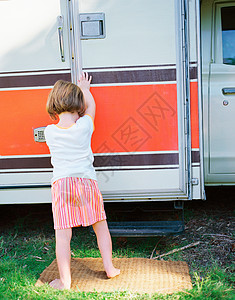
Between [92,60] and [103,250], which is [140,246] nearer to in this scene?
[103,250]

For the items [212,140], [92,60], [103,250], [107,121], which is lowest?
[103,250]

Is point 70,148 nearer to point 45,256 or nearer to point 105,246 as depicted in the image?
point 105,246

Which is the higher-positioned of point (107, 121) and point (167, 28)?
point (167, 28)

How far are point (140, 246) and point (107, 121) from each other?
46.0 inches

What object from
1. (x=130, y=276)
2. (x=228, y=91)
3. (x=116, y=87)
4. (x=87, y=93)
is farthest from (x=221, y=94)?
(x=130, y=276)

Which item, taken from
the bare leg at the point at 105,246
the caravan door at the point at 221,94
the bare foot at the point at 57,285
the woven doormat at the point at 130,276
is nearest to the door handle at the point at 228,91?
the caravan door at the point at 221,94

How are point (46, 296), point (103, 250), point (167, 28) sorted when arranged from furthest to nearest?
point (167, 28) → point (103, 250) → point (46, 296)

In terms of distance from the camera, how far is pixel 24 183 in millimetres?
3158

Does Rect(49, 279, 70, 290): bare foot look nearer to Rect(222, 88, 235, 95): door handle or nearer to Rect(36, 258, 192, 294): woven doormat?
Rect(36, 258, 192, 294): woven doormat

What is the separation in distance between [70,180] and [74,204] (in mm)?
175

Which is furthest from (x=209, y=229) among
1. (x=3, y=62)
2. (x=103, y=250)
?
(x=3, y=62)

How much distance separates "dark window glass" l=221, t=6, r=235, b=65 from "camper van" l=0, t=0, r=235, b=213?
2.24ft

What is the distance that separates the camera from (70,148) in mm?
2564

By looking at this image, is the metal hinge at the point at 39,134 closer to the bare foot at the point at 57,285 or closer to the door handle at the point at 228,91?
the bare foot at the point at 57,285
